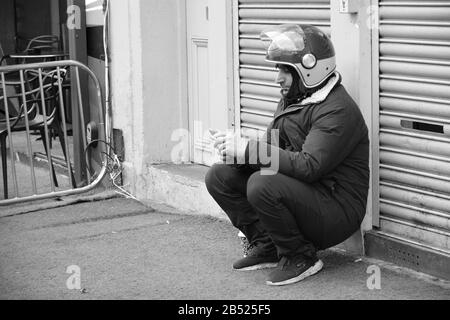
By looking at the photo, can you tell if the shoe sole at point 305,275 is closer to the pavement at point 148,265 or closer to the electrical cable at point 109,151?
the pavement at point 148,265

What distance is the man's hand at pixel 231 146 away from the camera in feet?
16.8

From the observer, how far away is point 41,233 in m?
6.71

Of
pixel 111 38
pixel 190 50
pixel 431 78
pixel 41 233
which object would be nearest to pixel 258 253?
pixel 431 78

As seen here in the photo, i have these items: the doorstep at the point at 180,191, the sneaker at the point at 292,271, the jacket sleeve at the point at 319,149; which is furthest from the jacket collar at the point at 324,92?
the doorstep at the point at 180,191

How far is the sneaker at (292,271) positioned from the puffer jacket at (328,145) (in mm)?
392

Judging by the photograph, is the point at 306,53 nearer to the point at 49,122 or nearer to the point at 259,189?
the point at 259,189

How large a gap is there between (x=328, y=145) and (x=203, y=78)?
8.20 ft

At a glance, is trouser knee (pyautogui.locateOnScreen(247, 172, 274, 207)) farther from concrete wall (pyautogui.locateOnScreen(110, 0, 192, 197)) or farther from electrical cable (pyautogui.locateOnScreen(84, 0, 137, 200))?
electrical cable (pyautogui.locateOnScreen(84, 0, 137, 200))

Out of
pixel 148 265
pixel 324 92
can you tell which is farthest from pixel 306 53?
pixel 148 265

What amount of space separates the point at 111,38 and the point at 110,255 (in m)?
2.34

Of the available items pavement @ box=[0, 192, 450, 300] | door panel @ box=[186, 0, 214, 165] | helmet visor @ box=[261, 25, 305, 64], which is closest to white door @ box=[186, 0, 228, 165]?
door panel @ box=[186, 0, 214, 165]

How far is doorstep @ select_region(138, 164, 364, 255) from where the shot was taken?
6805 mm
